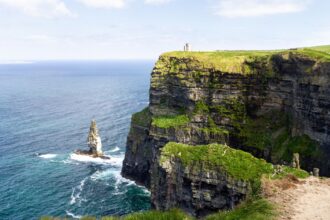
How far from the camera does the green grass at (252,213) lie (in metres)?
40.2

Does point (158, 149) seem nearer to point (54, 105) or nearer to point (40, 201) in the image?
point (40, 201)

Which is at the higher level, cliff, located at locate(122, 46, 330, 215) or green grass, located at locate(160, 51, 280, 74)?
green grass, located at locate(160, 51, 280, 74)

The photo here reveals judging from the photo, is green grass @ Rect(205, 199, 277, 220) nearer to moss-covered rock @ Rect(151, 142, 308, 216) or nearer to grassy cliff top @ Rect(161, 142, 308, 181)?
moss-covered rock @ Rect(151, 142, 308, 216)

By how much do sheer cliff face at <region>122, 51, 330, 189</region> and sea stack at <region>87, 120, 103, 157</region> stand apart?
1660 centimetres

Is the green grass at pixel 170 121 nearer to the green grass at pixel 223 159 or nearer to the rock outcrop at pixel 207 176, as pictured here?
the rock outcrop at pixel 207 176

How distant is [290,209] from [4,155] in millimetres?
90963

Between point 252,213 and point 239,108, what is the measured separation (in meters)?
47.7

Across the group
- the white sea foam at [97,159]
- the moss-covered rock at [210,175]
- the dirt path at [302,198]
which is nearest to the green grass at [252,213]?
the dirt path at [302,198]

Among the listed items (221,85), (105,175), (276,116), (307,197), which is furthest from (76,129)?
(307,197)

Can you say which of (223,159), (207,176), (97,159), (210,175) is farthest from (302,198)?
(97,159)

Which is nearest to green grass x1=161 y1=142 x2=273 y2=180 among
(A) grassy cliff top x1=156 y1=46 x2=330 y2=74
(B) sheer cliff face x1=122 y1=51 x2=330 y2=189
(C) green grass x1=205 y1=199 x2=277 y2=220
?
(C) green grass x1=205 y1=199 x2=277 y2=220

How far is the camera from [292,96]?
80.2 m

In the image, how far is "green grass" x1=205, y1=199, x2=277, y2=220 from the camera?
132 ft

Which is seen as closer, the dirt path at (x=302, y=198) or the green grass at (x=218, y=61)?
the dirt path at (x=302, y=198)
